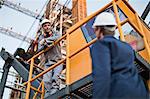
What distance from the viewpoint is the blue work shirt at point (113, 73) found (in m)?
2.47

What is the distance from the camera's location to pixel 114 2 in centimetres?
423

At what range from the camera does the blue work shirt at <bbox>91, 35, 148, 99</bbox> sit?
2.47 meters

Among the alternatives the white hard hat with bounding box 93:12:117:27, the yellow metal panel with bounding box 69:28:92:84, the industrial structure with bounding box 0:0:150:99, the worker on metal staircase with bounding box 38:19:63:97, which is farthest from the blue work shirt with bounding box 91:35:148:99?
the worker on metal staircase with bounding box 38:19:63:97

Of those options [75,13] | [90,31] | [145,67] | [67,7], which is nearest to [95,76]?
[145,67]

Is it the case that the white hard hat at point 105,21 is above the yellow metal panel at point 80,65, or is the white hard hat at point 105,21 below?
below

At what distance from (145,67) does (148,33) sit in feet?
5.19

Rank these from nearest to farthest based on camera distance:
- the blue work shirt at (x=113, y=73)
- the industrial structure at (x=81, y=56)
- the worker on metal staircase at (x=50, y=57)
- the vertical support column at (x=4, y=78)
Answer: the blue work shirt at (x=113, y=73) < the industrial structure at (x=81, y=56) < the worker on metal staircase at (x=50, y=57) < the vertical support column at (x=4, y=78)

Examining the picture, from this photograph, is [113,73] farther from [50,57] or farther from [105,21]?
[50,57]

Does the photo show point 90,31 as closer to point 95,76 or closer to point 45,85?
point 45,85

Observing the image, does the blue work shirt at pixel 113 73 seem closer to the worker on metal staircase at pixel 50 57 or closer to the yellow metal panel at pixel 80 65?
the yellow metal panel at pixel 80 65

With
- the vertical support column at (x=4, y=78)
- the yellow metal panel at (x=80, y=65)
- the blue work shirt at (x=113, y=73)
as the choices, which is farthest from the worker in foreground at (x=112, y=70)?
the vertical support column at (x=4, y=78)

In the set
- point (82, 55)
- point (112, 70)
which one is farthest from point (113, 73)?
point (82, 55)

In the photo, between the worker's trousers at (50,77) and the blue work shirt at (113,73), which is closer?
the blue work shirt at (113,73)

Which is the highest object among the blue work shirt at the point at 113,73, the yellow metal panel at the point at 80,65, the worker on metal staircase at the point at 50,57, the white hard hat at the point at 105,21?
the worker on metal staircase at the point at 50,57
